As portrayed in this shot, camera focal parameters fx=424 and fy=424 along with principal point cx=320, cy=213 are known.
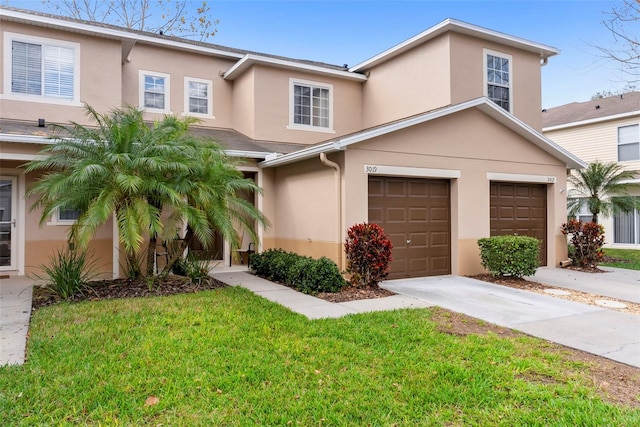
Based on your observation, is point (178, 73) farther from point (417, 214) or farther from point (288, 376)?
point (288, 376)

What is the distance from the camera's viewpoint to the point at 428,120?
9992 mm

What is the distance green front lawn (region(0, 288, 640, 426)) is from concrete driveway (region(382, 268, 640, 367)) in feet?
2.24

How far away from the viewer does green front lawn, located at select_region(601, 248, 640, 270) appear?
1291cm

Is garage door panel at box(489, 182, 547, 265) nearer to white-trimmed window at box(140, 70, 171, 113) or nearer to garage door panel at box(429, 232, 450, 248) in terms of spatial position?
garage door panel at box(429, 232, 450, 248)

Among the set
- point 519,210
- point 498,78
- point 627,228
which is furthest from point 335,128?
point 627,228

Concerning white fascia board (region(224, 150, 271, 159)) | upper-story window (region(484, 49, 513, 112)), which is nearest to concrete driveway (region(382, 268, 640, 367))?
white fascia board (region(224, 150, 271, 159))

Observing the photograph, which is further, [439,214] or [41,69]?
[41,69]

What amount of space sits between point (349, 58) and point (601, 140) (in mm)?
11952

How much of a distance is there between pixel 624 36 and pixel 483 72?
22.5 feet

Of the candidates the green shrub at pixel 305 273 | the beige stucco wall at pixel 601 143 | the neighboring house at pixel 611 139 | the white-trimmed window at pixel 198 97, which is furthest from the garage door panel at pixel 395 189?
the beige stucco wall at pixel 601 143

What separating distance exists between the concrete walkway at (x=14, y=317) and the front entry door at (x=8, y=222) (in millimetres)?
869

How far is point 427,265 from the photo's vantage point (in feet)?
34.2

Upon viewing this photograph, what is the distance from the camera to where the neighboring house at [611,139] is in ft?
59.1

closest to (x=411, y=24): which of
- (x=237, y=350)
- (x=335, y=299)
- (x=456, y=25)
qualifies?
(x=456, y=25)
